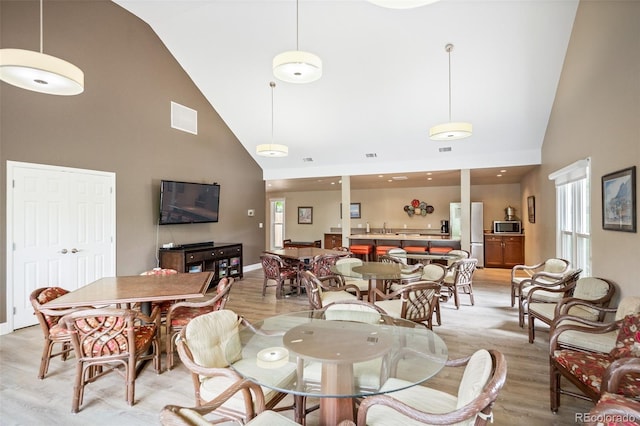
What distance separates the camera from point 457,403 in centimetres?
148

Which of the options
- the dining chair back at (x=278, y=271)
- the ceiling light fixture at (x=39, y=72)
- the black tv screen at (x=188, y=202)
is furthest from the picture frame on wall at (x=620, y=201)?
the black tv screen at (x=188, y=202)

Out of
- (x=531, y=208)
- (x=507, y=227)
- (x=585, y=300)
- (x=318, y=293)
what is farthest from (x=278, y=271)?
(x=507, y=227)

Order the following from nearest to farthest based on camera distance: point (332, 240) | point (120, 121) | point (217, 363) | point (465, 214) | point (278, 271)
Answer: point (217, 363), point (120, 121), point (278, 271), point (465, 214), point (332, 240)

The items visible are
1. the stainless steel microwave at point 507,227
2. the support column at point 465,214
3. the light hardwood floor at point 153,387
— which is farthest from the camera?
the stainless steel microwave at point 507,227

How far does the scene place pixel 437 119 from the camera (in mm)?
6094

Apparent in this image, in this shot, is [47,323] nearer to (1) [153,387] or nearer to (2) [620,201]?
(1) [153,387]

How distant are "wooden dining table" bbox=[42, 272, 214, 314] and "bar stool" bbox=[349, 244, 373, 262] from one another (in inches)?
191

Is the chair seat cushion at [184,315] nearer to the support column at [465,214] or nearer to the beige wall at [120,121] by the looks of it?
the beige wall at [120,121]

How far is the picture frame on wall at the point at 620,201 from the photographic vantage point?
2.70 meters

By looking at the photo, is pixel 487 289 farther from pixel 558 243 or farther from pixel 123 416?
pixel 123 416

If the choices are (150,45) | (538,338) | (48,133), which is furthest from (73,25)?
→ (538,338)

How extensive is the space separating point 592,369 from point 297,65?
3295mm

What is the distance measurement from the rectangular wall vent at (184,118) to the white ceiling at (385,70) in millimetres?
198

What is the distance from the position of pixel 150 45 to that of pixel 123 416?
5.95 meters
